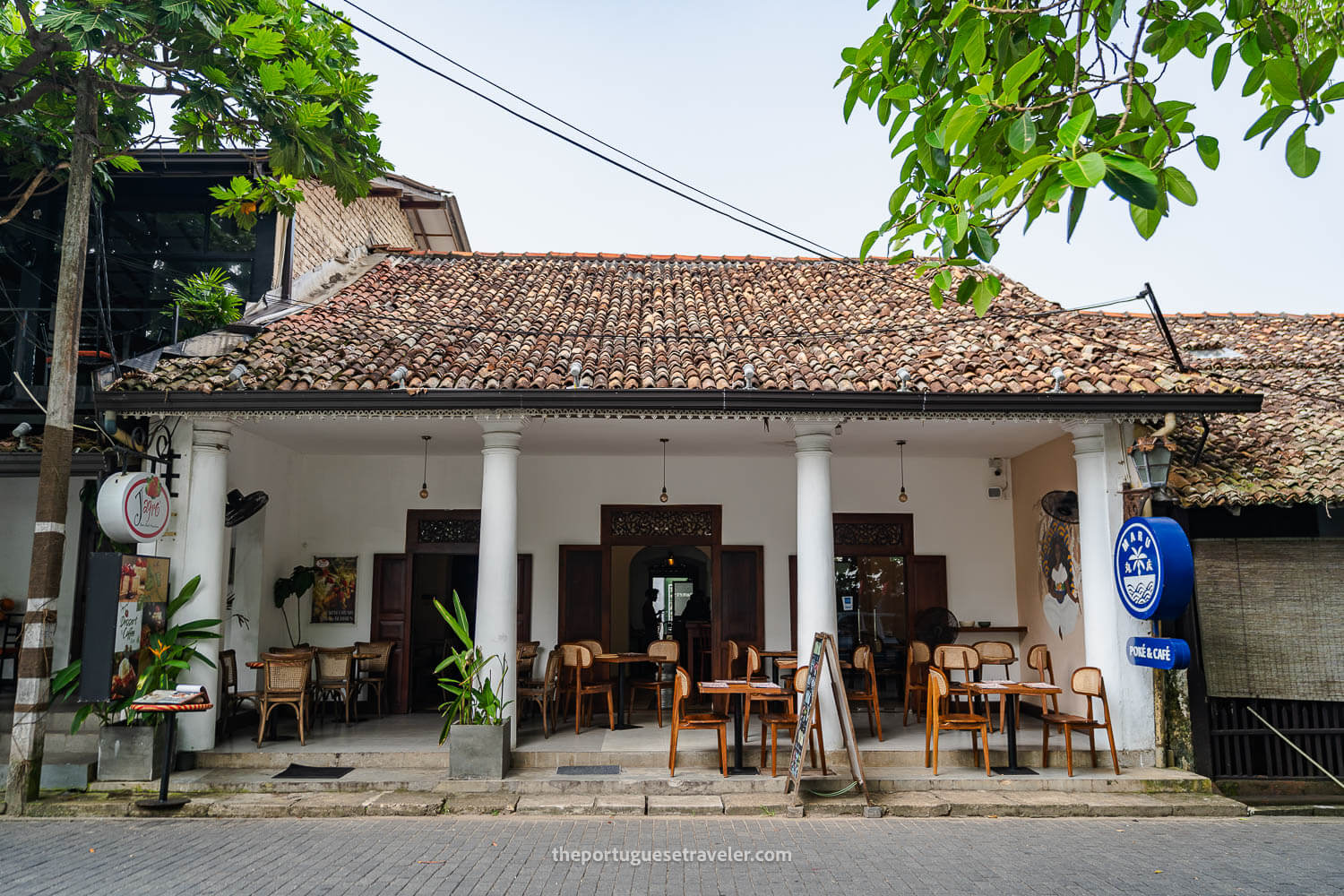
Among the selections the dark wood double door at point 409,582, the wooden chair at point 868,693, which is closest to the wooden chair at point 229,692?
the dark wood double door at point 409,582

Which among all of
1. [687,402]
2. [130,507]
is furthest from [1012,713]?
[130,507]

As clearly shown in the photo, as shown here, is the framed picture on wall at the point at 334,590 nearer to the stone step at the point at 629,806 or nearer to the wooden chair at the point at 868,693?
the stone step at the point at 629,806

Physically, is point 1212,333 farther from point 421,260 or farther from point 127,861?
point 127,861

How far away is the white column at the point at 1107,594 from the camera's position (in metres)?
7.89

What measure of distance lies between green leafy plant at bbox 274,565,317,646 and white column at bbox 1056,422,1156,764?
8721 millimetres

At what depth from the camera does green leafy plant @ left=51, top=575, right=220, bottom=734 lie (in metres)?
7.36

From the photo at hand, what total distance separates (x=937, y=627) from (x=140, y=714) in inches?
333

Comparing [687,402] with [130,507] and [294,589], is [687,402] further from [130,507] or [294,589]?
[294,589]

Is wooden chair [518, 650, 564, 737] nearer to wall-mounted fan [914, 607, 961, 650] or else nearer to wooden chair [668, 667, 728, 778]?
wooden chair [668, 667, 728, 778]

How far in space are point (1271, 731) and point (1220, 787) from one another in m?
0.74

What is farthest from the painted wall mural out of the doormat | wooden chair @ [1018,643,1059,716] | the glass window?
the doormat

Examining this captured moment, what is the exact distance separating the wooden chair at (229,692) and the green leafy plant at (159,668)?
658mm

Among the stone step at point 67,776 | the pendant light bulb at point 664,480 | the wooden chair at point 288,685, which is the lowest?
the stone step at point 67,776

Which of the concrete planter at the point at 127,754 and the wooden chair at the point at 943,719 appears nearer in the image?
the concrete planter at the point at 127,754
